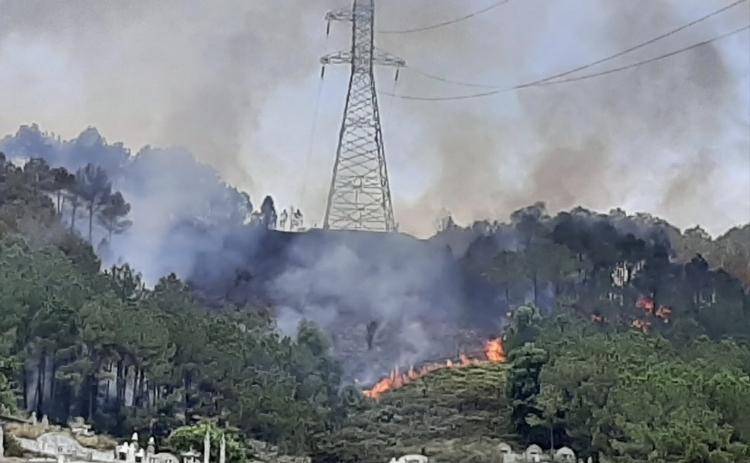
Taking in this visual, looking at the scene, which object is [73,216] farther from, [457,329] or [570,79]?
[570,79]

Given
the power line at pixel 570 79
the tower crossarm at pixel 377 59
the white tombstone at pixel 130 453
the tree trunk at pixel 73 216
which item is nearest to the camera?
the white tombstone at pixel 130 453

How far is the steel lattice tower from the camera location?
5.63 m

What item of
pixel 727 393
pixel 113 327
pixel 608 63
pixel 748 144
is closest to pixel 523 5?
pixel 608 63

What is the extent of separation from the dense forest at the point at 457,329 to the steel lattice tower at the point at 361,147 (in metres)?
0.35

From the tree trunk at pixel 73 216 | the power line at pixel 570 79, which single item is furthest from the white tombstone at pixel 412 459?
the tree trunk at pixel 73 216

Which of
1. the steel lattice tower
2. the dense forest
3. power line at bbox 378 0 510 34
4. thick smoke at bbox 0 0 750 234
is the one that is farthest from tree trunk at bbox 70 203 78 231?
power line at bbox 378 0 510 34

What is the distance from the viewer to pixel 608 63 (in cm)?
606

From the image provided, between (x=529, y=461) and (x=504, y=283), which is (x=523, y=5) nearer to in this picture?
(x=504, y=283)

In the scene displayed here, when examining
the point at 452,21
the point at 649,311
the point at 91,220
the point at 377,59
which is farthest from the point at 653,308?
the point at 91,220

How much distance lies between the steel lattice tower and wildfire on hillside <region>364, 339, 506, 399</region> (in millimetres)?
725

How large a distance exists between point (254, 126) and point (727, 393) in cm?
278

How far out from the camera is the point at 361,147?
5707 millimetres

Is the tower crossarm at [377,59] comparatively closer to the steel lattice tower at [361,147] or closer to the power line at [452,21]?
the steel lattice tower at [361,147]

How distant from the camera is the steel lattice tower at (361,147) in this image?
222 inches
